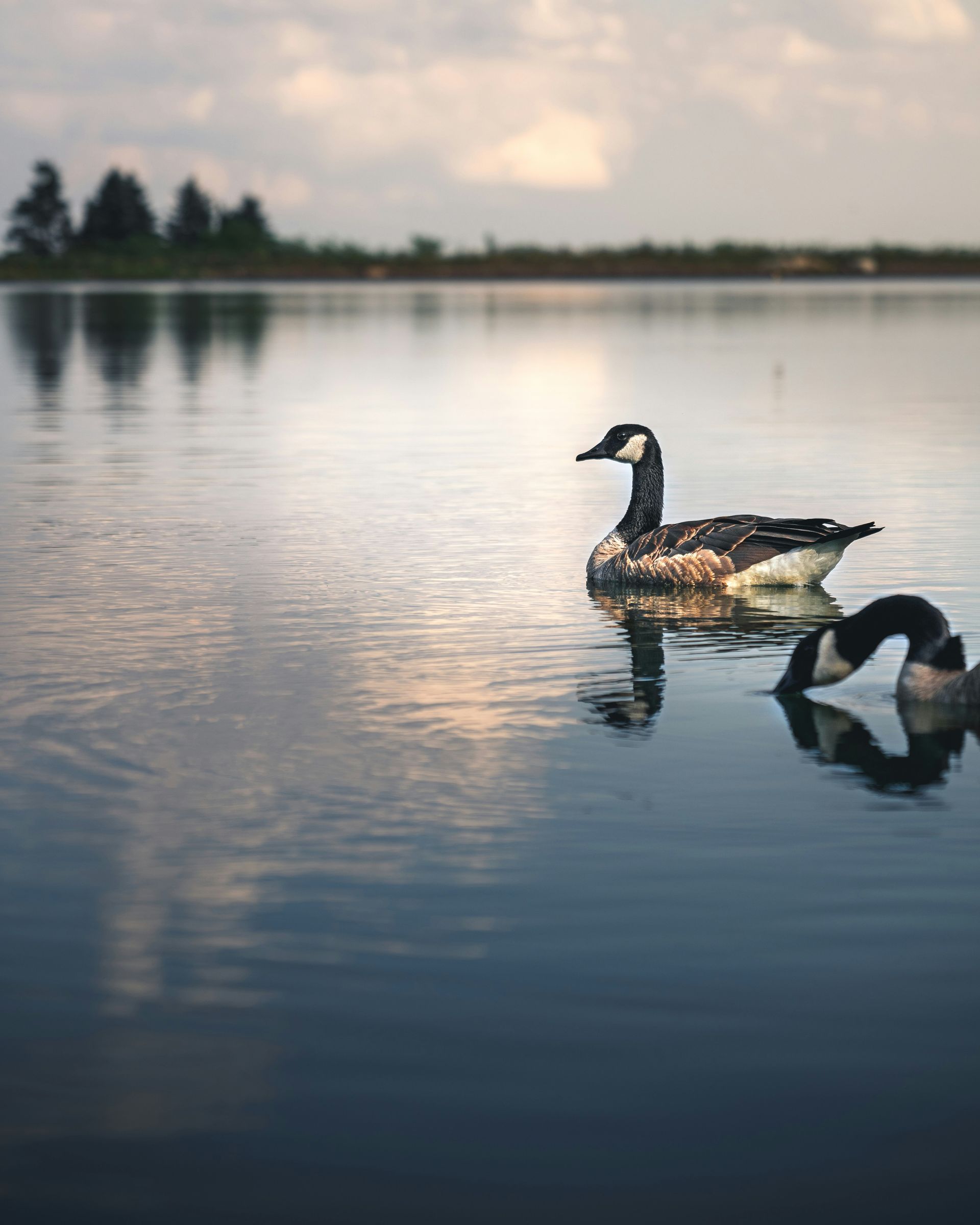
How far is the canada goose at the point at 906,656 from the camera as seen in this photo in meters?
9.76

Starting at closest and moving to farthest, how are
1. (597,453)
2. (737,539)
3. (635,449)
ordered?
(737,539) < (635,449) < (597,453)

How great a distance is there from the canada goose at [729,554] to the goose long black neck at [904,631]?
292 cm

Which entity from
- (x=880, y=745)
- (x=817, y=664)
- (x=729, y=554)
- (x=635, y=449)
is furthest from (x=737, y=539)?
(x=880, y=745)

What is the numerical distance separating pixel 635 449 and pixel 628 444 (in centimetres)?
8

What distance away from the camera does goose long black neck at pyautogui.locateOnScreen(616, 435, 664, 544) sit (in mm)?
15016

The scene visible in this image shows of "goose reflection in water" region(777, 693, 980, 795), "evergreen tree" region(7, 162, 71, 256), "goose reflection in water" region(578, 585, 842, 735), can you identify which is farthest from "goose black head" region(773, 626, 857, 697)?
"evergreen tree" region(7, 162, 71, 256)

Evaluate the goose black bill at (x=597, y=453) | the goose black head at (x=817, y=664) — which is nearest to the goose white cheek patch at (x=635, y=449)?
the goose black bill at (x=597, y=453)

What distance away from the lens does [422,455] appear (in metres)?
24.8

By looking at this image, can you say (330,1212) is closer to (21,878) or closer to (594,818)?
(21,878)

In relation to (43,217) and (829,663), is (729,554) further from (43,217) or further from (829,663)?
(43,217)

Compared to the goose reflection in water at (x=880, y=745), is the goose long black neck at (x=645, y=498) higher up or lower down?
higher up

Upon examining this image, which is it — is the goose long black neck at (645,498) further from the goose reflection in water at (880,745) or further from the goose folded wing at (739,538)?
the goose reflection in water at (880,745)

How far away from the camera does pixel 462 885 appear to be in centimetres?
702

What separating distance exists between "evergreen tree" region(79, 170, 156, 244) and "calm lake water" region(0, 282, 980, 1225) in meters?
184
